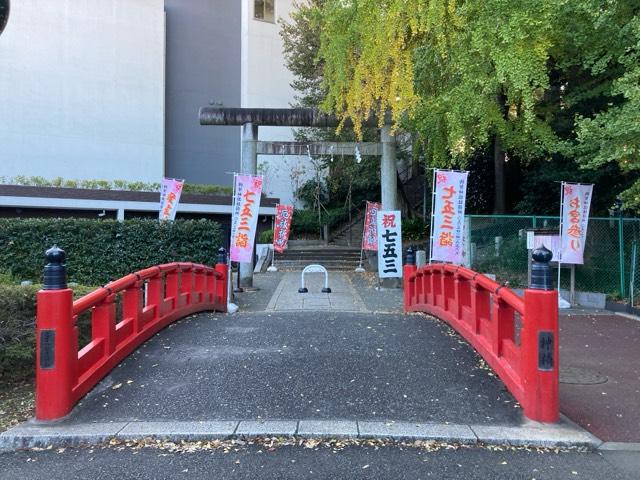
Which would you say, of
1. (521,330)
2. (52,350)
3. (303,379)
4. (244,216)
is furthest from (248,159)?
(521,330)

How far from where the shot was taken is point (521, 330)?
4316mm

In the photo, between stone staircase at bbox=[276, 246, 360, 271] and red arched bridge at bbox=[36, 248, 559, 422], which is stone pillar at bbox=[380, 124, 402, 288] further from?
red arched bridge at bbox=[36, 248, 559, 422]

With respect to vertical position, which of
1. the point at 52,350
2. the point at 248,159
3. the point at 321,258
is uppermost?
the point at 248,159

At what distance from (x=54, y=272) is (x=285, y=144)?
467 inches

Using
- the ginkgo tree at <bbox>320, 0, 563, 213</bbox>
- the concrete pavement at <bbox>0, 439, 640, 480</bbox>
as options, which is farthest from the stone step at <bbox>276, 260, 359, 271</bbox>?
the concrete pavement at <bbox>0, 439, 640, 480</bbox>

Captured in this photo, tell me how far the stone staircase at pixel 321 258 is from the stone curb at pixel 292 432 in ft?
54.5

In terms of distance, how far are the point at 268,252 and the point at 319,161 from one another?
8.80 metres

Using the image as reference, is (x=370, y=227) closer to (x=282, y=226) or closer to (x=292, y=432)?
(x=282, y=226)

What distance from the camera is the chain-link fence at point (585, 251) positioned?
35.5 ft

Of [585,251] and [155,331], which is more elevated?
[585,251]

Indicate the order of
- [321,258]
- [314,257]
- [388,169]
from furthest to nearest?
[314,257], [321,258], [388,169]

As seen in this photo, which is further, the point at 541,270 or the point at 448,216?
the point at 448,216

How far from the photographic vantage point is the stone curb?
3727mm

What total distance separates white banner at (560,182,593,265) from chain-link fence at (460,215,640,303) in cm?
47
